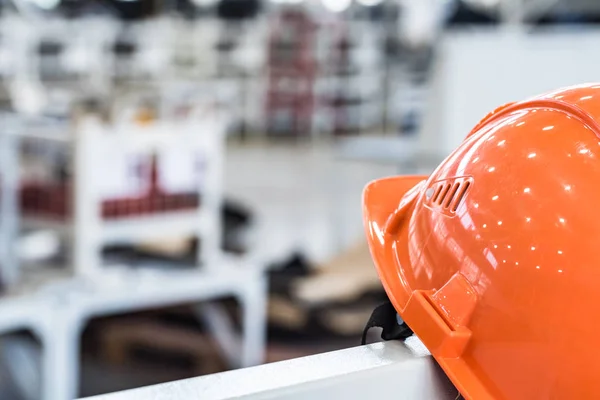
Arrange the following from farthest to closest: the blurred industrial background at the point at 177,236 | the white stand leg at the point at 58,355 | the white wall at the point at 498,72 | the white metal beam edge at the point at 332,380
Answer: the white wall at the point at 498,72 < the blurred industrial background at the point at 177,236 < the white stand leg at the point at 58,355 < the white metal beam edge at the point at 332,380

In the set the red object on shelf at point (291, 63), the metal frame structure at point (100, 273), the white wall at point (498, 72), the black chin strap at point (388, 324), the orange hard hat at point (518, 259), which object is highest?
the orange hard hat at point (518, 259)

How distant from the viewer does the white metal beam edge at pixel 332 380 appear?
2.31ft

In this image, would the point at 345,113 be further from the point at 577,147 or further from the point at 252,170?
the point at 577,147

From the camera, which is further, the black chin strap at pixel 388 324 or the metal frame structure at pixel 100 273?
the metal frame structure at pixel 100 273

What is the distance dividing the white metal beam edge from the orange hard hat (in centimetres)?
3

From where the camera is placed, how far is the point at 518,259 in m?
0.78

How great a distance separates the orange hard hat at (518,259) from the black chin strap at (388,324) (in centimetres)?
2

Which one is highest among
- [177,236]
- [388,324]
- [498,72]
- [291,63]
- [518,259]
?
[518,259]

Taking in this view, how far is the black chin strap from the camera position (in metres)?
0.90

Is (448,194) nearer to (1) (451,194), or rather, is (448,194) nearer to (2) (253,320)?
(1) (451,194)

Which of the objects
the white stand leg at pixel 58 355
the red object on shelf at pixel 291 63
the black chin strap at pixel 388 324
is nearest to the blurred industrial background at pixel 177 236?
the white stand leg at pixel 58 355

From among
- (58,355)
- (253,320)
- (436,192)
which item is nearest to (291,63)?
(253,320)

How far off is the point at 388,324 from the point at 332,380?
0.63 ft

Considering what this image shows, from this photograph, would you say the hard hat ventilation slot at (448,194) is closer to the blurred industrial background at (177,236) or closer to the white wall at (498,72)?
the blurred industrial background at (177,236)
